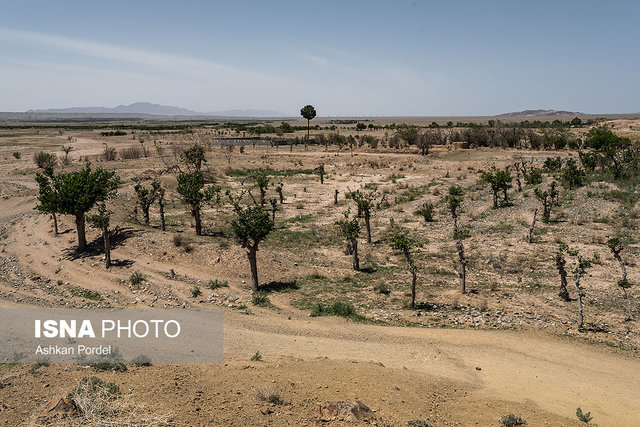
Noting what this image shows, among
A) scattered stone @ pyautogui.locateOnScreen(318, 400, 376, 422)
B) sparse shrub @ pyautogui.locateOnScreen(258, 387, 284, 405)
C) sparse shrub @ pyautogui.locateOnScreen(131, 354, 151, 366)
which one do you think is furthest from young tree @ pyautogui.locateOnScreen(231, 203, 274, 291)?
scattered stone @ pyautogui.locateOnScreen(318, 400, 376, 422)

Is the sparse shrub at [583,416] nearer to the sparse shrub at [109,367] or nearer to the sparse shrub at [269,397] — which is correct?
the sparse shrub at [269,397]

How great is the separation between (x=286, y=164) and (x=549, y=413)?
5286cm

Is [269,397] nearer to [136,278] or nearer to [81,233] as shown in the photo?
[136,278]

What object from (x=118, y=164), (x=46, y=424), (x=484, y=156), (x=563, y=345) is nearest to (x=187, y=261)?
(x=46, y=424)

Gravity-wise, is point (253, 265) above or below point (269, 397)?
below

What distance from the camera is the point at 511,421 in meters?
8.55

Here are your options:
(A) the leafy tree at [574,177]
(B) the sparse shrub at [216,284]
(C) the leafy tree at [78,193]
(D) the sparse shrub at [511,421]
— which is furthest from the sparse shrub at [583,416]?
(A) the leafy tree at [574,177]

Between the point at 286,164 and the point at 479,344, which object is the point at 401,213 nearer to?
the point at 479,344

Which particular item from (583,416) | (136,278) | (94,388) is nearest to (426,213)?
(136,278)

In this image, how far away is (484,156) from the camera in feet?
188

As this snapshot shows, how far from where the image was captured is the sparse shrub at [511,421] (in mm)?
8555

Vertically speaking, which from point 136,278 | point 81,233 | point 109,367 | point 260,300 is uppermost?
point 81,233

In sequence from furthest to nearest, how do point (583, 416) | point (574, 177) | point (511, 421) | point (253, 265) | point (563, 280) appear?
point (574, 177)
point (253, 265)
point (563, 280)
point (583, 416)
point (511, 421)

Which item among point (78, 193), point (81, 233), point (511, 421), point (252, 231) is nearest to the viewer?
point (511, 421)
